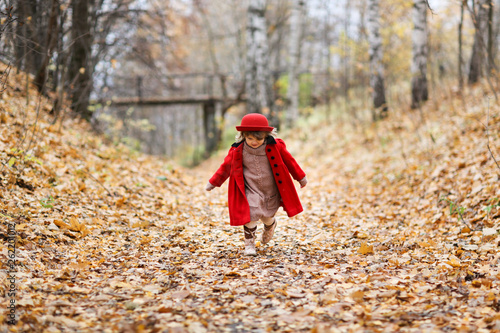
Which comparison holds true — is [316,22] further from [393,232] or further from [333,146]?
[393,232]

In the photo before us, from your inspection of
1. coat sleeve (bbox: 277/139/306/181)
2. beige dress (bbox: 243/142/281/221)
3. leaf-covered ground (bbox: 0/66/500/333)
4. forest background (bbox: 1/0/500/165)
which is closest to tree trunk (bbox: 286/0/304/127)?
forest background (bbox: 1/0/500/165)

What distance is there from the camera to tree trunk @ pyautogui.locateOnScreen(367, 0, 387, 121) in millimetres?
12328

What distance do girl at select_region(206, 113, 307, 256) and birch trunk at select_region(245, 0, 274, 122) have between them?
405 inches

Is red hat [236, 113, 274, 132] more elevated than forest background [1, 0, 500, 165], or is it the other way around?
forest background [1, 0, 500, 165]

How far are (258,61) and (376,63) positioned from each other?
14.0 feet

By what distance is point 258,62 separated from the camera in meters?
14.6

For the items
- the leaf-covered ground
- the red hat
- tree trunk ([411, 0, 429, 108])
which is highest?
tree trunk ([411, 0, 429, 108])

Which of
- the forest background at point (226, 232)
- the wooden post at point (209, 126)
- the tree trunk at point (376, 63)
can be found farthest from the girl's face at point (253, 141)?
the wooden post at point (209, 126)

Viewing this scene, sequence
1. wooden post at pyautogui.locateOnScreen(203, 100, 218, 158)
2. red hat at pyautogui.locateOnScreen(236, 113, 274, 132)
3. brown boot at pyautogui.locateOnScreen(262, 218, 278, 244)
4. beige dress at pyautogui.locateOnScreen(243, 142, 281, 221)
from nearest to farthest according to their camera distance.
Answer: red hat at pyautogui.locateOnScreen(236, 113, 274, 132) < beige dress at pyautogui.locateOnScreen(243, 142, 281, 221) < brown boot at pyautogui.locateOnScreen(262, 218, 278, 244) < wooden post at pyautogui.locateOnScreen(203, 100, 218, 158)

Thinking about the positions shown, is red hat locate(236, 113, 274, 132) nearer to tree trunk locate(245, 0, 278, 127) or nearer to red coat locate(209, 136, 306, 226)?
red coat locate(209, 136, 306, 226)

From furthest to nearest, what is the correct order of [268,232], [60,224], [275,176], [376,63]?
[376,63]
[268,232]
[275,176]
[60,224]

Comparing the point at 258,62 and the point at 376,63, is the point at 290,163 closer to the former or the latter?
the point at 376,63

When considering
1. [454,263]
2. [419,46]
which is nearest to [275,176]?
[454,263]

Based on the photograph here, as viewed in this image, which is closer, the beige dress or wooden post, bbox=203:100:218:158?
the beige dress
